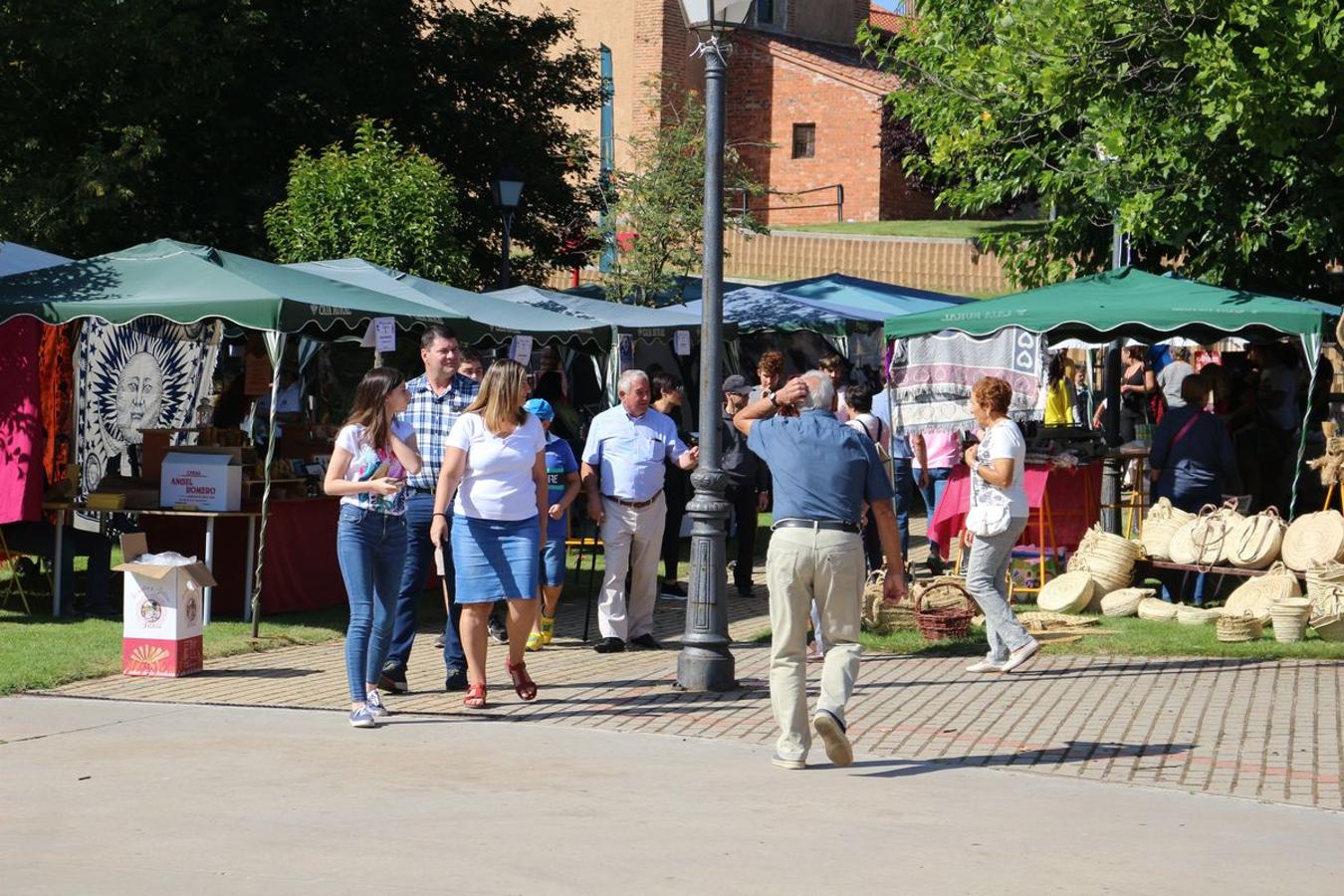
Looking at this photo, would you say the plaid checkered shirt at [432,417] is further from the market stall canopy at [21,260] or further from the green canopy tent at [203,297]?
the market stall canopy at [21,260]

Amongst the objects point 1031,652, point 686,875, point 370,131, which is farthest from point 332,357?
point 686,875

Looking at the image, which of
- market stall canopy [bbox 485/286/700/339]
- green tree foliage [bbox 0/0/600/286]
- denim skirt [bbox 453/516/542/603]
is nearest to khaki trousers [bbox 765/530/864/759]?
denim skirt [bbox 453/516/542/603]

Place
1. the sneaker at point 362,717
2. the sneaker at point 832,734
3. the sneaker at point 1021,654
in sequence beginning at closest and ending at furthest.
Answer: the sneaker at point 832,734 → the sneaker at point 362,717 → the sneaker at point 1021,654

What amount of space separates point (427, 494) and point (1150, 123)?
9177 millimetres

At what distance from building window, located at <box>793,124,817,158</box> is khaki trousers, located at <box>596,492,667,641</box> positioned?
4079 centimetres

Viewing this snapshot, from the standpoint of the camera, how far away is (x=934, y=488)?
1664cm

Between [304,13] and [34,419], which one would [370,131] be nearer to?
[304,13]

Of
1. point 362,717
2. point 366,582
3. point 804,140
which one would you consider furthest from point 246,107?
point 804,140

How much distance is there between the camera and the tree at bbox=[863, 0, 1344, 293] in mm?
14734

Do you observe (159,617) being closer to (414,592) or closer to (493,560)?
(414,592)

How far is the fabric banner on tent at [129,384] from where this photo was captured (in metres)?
14.2

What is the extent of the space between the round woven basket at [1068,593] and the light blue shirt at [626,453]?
3621 millimetres

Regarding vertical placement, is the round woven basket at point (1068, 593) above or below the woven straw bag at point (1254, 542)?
below

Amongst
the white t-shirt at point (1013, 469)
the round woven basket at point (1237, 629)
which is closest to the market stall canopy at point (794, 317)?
the round woven basket at point (1237, 629)
